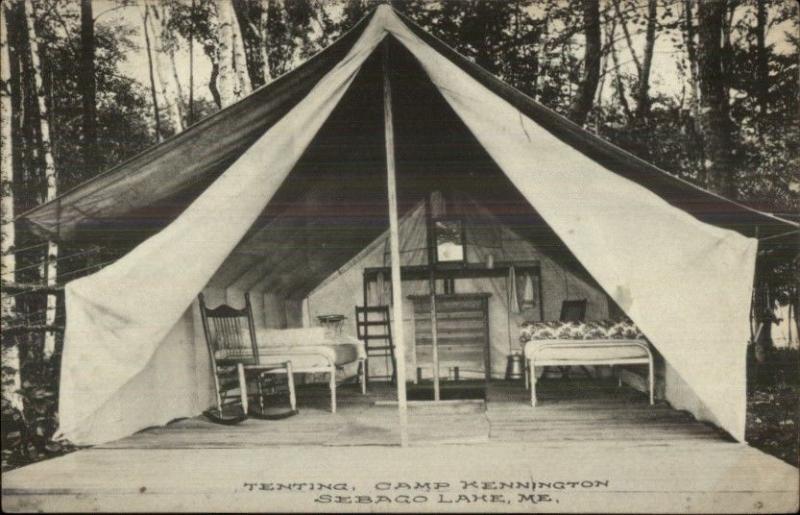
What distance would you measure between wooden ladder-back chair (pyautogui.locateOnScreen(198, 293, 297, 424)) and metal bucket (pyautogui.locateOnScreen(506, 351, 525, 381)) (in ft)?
11.3

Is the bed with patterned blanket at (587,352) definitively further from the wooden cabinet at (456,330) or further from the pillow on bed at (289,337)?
the wooden cabinet at (456,330)

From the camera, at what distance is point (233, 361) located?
5.33 metres

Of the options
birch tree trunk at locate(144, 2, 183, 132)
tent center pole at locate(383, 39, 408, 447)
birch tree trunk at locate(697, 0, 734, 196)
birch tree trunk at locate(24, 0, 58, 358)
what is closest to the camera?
tent center pole at locate(383, 39, 408, 447)

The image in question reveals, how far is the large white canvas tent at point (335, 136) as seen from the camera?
332cm

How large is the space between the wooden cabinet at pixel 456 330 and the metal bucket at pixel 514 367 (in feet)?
1.05

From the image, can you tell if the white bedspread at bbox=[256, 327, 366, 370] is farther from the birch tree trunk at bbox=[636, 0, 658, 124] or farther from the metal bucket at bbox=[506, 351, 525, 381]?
the birch tree trunk at bbox=[636, 0, 658, 124]

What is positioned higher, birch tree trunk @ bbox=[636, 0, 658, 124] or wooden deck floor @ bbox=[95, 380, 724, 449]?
birch tree trunk @ bbox=[636, 0, 658, 124]

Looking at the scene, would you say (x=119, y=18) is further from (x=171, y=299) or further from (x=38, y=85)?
(x=171, y=299)

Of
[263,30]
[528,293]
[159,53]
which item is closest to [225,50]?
[528,293]

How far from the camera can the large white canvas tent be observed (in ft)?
10.9

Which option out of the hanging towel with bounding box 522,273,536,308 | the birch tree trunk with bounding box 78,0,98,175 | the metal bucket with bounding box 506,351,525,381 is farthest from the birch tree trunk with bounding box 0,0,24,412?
the hanging towel with bounding box 522,273,536,308

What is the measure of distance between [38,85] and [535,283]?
673 cm

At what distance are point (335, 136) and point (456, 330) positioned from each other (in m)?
3.50

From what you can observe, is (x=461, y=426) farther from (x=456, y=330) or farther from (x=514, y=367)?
(x=514, y=367)
